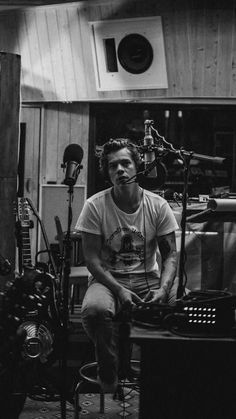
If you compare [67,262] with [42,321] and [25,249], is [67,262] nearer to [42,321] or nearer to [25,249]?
[42,321]

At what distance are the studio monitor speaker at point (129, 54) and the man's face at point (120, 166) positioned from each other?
292 centimetres

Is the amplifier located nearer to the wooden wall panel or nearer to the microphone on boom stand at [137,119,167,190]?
the microphone on boom stand at [137,119,167,190]

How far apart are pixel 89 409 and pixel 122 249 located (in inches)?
41.6

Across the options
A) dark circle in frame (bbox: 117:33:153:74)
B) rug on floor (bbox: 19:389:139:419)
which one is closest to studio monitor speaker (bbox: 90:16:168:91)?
dark circle in frame (bbox: 117:33:153:74)

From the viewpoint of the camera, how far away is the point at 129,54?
255 inches

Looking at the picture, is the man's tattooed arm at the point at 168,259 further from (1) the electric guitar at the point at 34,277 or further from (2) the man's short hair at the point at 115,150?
(1) the electric guitar at the point at 34,277

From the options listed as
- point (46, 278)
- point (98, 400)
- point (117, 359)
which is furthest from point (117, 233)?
point (98, 400)

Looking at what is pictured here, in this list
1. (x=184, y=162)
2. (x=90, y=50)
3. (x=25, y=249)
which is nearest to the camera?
(x=184, y=162)

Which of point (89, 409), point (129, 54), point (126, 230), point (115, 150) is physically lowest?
point (89, 409)

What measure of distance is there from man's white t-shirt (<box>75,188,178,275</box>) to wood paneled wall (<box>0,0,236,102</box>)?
10.2 ft

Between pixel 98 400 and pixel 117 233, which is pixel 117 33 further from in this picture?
pixel 98 400

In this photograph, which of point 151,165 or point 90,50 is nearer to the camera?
point 151,165

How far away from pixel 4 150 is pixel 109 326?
2.09m

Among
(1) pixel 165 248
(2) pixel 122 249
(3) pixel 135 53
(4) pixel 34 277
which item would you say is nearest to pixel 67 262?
(4) pixel 34 277
